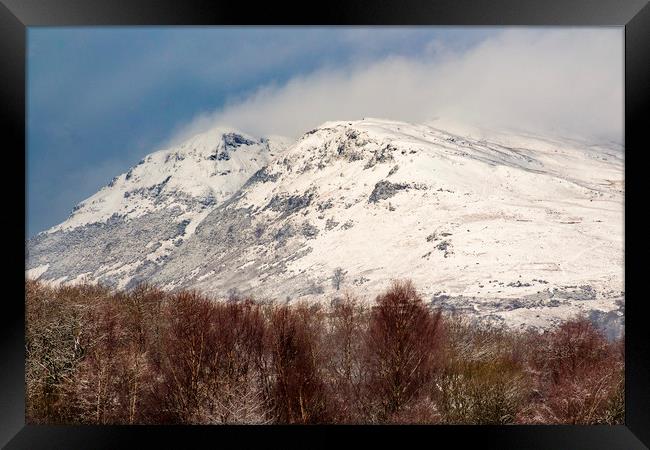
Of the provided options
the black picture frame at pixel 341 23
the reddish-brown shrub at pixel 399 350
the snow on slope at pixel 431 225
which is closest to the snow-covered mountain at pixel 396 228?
the snow on slope at pixel 431 225

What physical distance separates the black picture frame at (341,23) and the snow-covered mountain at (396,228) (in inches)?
3398

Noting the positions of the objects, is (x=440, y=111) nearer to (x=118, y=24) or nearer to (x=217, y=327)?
(x=217, y=327)

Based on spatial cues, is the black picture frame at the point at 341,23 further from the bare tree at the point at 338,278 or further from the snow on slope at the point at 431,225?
the bare tree at the point at 338,278

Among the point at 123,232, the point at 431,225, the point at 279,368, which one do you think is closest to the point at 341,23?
the point at 279,368

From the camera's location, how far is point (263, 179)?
171500 mm

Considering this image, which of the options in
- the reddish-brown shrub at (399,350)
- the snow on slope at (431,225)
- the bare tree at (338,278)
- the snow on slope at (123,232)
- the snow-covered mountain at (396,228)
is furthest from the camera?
the snow on slope at (123,232)

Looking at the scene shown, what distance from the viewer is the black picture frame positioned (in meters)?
3.10

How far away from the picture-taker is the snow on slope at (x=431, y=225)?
99.3 meters

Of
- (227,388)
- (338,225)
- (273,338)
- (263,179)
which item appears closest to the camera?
(227,388)

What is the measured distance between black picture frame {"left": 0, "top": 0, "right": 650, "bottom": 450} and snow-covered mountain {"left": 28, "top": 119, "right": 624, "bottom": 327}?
86.3 metres

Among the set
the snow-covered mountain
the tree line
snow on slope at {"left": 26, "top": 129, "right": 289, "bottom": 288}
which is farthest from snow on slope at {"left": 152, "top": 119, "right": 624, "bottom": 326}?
the tree line

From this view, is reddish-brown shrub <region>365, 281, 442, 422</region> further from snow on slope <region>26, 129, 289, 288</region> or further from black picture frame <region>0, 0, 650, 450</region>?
snow on slope <region>26, 129, 289, 288</region>
